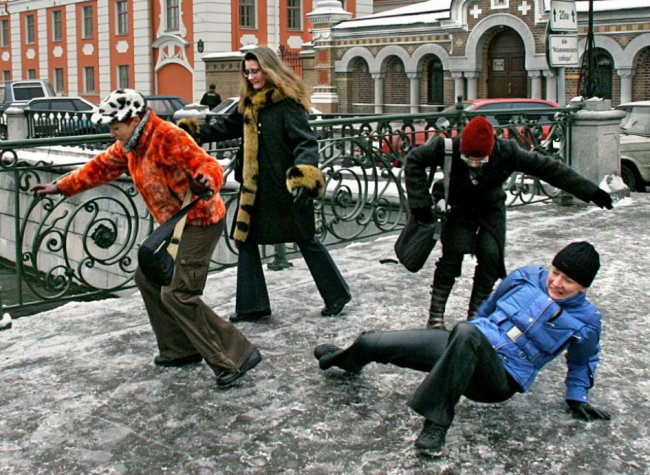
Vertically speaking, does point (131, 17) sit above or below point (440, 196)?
above

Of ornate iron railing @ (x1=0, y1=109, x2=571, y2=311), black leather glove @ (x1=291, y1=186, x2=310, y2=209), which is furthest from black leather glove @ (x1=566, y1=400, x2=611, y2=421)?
ornate iron railing @ (x1=0, y1=109, x2=571, y2=311)

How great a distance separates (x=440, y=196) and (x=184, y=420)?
216 cm

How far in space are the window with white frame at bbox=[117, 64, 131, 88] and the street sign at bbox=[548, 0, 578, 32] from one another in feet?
113

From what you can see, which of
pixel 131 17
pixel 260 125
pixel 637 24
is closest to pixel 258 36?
pixel 131 17

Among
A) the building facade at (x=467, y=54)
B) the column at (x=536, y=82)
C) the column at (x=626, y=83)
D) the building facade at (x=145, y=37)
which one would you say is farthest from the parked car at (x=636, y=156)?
the building facade at (x=145, y=37)

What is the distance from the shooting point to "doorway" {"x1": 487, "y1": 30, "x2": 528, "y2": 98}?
99.0 feet

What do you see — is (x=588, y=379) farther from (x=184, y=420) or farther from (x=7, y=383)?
(x=7, y=383)

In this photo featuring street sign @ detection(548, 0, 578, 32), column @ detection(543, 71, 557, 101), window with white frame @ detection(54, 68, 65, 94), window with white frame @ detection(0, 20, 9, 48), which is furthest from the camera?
window with white frame @ detection(0, 20, 9, 48)

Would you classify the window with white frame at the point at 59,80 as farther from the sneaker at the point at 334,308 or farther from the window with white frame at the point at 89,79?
the sneaker at the point at 334,308

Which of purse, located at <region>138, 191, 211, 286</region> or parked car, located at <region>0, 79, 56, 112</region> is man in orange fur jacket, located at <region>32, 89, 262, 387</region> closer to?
purse, located at <region>138, 191, 211, 286</region>

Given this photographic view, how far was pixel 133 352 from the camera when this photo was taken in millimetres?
5520

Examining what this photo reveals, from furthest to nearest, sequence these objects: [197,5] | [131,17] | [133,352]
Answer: [131,17] → [197,5] → [133,352]

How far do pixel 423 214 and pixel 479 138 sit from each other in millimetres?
611

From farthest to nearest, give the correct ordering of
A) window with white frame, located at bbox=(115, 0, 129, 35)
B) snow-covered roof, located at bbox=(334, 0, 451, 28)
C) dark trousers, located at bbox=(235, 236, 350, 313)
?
1. window with white frame, located at bbox=(115, 0, 129, 35)
2. snow-covered roof, located at bbox=(334, 0, 451, 28)
3. dark trousers, located at bbox=(235, 236, 350, 313)
